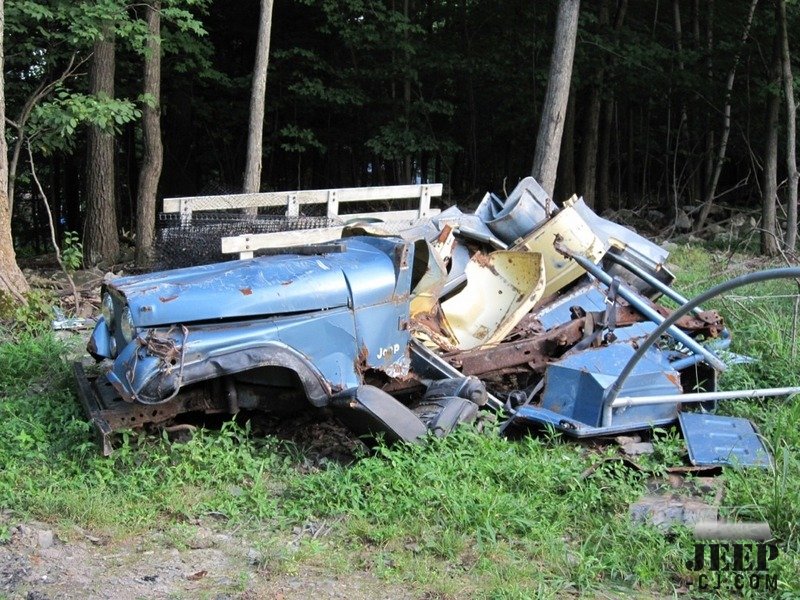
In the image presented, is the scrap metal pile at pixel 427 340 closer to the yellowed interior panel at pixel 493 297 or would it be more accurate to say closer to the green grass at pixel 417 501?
the yellowed interior panel at pixel 493 297

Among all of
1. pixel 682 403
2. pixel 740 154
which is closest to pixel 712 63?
pixel 740 154

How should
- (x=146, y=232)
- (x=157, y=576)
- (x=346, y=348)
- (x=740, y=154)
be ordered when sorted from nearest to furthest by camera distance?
(x=157, y=576), (x=346, y=348), (x=146, y=232), (x=740, y=154)

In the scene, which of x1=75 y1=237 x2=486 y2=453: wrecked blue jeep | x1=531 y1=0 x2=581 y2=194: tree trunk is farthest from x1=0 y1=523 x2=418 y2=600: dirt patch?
x1=531 y1=0 x2=581 y2=194: tree trunk

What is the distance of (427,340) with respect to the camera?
622 centimetres

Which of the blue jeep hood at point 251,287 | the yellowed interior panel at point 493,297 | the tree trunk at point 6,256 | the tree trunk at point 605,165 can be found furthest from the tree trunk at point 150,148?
the tree trunk at point 605,165

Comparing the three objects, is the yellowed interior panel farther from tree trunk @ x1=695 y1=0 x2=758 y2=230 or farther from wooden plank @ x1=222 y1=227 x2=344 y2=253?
tree trunk @ x1=695 y1=0 x2=758 y2=230

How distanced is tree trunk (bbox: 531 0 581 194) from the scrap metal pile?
5.06 metres

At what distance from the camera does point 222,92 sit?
2112 cm

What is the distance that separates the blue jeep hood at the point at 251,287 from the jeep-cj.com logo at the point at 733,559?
2487 mm

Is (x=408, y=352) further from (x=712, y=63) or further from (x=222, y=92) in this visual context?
(x=222, y=92)

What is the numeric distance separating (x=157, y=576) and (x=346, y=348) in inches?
73.7

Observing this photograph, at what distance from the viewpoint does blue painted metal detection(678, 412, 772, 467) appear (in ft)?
16.2

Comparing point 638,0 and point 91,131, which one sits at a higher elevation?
point 638,0

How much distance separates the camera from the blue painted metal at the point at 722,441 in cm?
495
